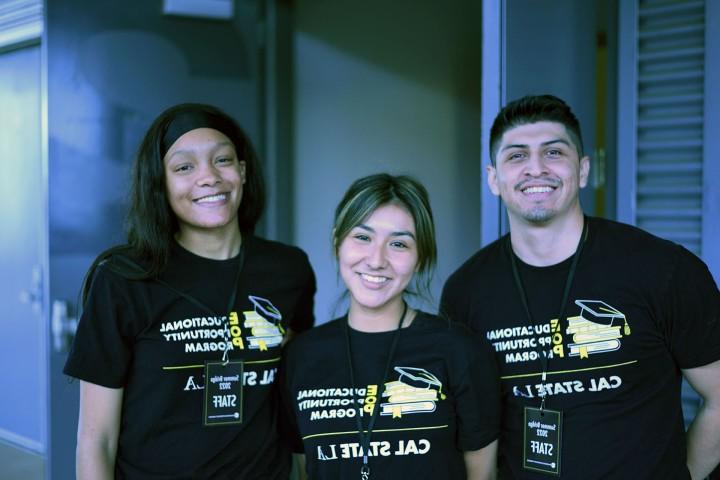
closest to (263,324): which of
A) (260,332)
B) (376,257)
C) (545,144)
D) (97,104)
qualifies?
(260,332)

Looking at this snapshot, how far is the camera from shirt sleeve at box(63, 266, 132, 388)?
5.48ft

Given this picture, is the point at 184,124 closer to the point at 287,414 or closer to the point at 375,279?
the point at 375,279

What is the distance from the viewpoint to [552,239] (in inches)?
72.4

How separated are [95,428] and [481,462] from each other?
0.96 metres

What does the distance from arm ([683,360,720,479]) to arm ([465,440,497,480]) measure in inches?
22.2

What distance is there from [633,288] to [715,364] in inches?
12.2

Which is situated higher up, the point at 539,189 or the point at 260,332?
the point at 539,189

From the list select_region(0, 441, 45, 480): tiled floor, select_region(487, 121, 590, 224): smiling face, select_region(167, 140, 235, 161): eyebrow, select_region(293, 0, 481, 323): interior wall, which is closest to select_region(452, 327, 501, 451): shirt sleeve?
select_region(487, 121, 590, 224): smiling face

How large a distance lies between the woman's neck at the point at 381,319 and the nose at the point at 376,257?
13cm

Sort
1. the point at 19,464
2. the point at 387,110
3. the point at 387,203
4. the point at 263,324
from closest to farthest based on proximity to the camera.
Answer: the point at 387,203 → the point at 263,324 → the point at 387,110 → the point at 19,464

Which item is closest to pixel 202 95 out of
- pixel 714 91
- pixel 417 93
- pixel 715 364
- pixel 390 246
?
pixel 417 93

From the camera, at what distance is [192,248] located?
1896 mm

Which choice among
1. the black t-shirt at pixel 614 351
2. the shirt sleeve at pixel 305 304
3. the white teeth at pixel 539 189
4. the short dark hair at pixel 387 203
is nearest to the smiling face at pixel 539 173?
the white teeth at pixel 539 189

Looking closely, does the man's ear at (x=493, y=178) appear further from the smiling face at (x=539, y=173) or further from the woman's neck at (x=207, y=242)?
the woman's neck at (x=207, y=242)
